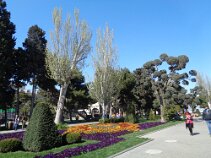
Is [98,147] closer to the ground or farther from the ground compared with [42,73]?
closer to the ground

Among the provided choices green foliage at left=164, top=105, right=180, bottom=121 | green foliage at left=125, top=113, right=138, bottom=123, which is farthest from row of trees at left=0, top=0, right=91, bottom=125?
green foliage at left=164, top=105, right=180, bottom=121

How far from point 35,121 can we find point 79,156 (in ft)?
9.42

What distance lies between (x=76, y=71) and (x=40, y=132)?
1691 centimetres

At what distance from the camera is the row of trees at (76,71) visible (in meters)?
26.9

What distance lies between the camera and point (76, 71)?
91.6 feet

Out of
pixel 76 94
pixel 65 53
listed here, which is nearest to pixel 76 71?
pixel 65 53

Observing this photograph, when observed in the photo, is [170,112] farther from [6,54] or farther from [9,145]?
[9,145]

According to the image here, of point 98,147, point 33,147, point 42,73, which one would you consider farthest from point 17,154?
point 42,73

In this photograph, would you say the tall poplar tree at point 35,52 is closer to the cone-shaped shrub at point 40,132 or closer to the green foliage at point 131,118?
the green foliage at point 131,118

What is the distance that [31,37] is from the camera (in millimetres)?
40750

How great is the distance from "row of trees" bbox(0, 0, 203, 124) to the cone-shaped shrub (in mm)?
13770

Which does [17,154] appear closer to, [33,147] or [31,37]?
[33,147]

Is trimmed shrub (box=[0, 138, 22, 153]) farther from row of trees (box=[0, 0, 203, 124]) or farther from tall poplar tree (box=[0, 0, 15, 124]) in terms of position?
tall poplar tree (box=[0, 0, 15, 124])

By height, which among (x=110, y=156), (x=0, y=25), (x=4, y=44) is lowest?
(x=110, y=156)
